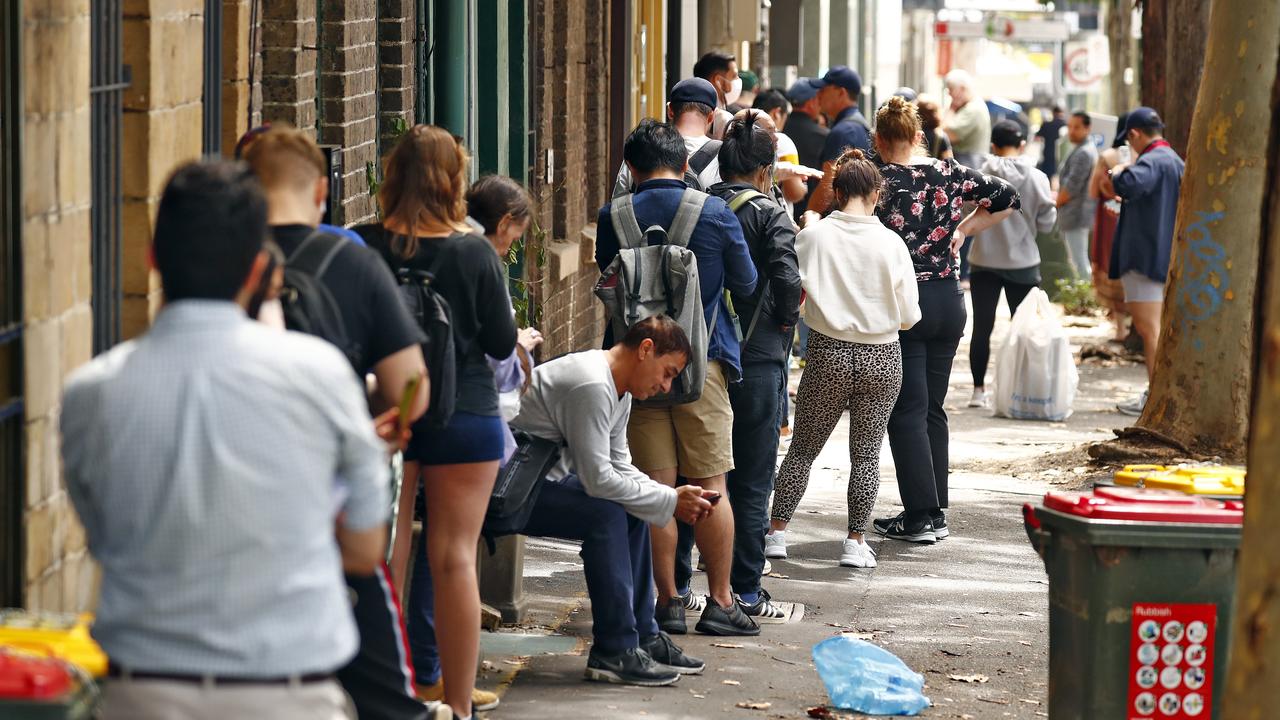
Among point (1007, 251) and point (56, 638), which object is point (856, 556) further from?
point (56, 638)

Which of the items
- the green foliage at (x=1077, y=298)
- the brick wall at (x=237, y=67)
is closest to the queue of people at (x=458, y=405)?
the brick wall at (x=237, y=67)

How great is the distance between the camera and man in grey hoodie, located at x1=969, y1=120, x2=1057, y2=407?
1316cm

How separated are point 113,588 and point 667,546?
401 cm

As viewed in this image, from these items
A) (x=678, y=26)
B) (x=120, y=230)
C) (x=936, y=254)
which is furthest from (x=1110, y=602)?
(x=678, y=26)

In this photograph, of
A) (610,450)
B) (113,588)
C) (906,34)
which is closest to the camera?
(113,588)

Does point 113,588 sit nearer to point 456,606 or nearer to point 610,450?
point 456,606

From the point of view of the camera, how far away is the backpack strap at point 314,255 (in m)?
4.46

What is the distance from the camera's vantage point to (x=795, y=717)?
622 centimetres

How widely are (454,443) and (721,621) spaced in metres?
2.16

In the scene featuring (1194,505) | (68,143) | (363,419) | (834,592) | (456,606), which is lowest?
(834,592)

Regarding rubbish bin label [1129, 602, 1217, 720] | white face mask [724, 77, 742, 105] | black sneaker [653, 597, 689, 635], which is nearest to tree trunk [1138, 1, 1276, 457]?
white face mask [724, 77, 742, 105]

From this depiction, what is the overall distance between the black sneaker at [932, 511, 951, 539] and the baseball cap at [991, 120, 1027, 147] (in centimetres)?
492

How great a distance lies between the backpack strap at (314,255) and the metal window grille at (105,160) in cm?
98

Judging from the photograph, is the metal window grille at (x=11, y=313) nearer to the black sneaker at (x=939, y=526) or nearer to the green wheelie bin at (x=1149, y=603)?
the green wheelie bin at (x=1149, y=603)
